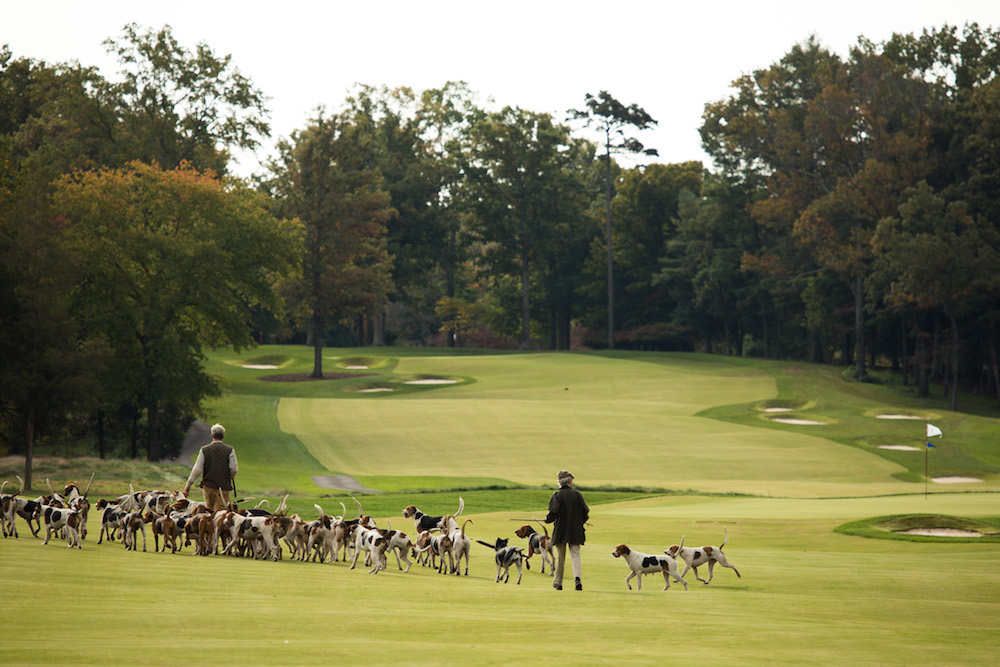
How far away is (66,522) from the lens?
15727mm

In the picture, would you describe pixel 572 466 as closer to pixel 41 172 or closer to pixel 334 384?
pixel 41 172

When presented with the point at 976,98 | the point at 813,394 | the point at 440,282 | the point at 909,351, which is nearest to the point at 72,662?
the point at 813,394

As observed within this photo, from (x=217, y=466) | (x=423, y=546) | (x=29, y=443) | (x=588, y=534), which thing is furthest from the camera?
(x=29, y=443)

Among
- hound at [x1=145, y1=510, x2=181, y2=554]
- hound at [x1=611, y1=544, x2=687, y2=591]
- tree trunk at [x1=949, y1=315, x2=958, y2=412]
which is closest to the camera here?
hound at [x1=611, y1=544, x2=687, y2=591]

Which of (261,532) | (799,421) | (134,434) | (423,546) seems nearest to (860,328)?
(799,421)

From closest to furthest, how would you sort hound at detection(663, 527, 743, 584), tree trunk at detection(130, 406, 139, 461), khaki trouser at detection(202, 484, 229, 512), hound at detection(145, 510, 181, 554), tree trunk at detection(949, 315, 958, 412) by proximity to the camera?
hound at detection(663, 527, 743, 584)
hound at detection(145, 510, 181, 554)
khaki trouser at detection(202, 484, 229, 512)
tree trunk at detection(130, 406, 139, 461)
tree trunk at detection(949, 315, 958, 412)

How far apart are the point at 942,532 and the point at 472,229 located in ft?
248

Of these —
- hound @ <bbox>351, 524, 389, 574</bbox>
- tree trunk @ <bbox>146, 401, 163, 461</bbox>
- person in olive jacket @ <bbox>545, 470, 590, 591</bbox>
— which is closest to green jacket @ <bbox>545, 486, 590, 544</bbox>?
person in olive jacket @ <bbox>545, 470, 590, 591</bbox>

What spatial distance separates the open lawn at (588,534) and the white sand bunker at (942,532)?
922 millimetres

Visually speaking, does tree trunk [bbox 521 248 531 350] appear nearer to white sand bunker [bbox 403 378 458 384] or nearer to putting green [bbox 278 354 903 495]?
white sand bunker [bbox 403 378 458 384]

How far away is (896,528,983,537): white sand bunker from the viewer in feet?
72.4

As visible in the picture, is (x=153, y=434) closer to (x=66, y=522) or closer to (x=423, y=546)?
(x=66, y=522)

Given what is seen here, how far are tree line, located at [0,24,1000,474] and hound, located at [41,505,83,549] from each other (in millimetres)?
14387

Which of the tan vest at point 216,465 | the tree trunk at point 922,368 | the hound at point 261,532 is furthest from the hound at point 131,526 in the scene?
the tree trunk at point 922,368
